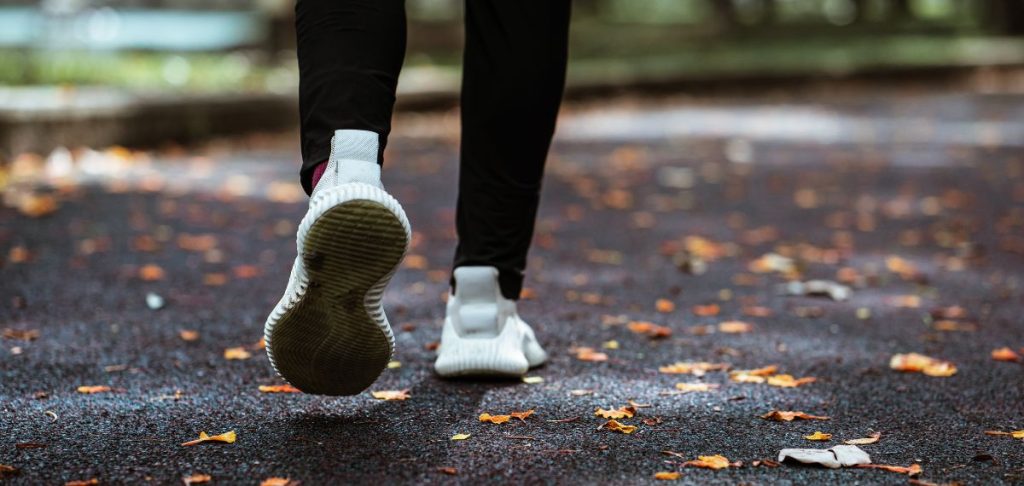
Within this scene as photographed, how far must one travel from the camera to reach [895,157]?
8.38m

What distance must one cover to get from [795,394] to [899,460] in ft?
1.60

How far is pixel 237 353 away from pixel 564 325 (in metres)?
0.84

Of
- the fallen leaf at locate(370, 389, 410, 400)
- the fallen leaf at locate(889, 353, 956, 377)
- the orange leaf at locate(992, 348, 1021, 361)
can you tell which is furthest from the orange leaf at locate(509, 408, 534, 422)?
the orange leaf at locate(992, 348, 1021, 361)

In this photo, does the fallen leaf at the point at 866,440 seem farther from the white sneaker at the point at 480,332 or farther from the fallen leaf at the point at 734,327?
the fallen leaf at the point at 734,327

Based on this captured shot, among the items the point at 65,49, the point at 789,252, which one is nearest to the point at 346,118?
the point at 789,252

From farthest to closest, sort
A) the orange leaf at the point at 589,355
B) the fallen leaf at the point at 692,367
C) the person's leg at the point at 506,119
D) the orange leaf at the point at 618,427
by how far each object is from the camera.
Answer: the orange leaf at the point at 589,355 → the fallen leaf at the point at 692,367 → the person's leg at the point at 506,119 → the orange leaf at the point at 618,427

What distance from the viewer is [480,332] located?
261 centimetres

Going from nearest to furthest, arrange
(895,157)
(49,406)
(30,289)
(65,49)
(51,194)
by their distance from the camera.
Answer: (49,406)
(30,289)
(51,194)
(895,157)
(65,49)

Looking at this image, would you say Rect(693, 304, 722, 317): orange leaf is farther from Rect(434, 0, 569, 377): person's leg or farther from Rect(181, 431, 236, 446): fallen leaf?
Rect(181, 431, 236, 446): fallen leaf

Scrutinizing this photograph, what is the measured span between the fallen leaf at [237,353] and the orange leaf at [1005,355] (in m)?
1.66

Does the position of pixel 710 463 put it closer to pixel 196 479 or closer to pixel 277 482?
pixel 277 482

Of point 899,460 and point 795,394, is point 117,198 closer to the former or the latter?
point 795,394

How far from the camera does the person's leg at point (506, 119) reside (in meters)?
2.47

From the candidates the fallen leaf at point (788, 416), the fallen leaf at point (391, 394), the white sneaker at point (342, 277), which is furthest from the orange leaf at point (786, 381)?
the white sneaker at point (342, 277)
